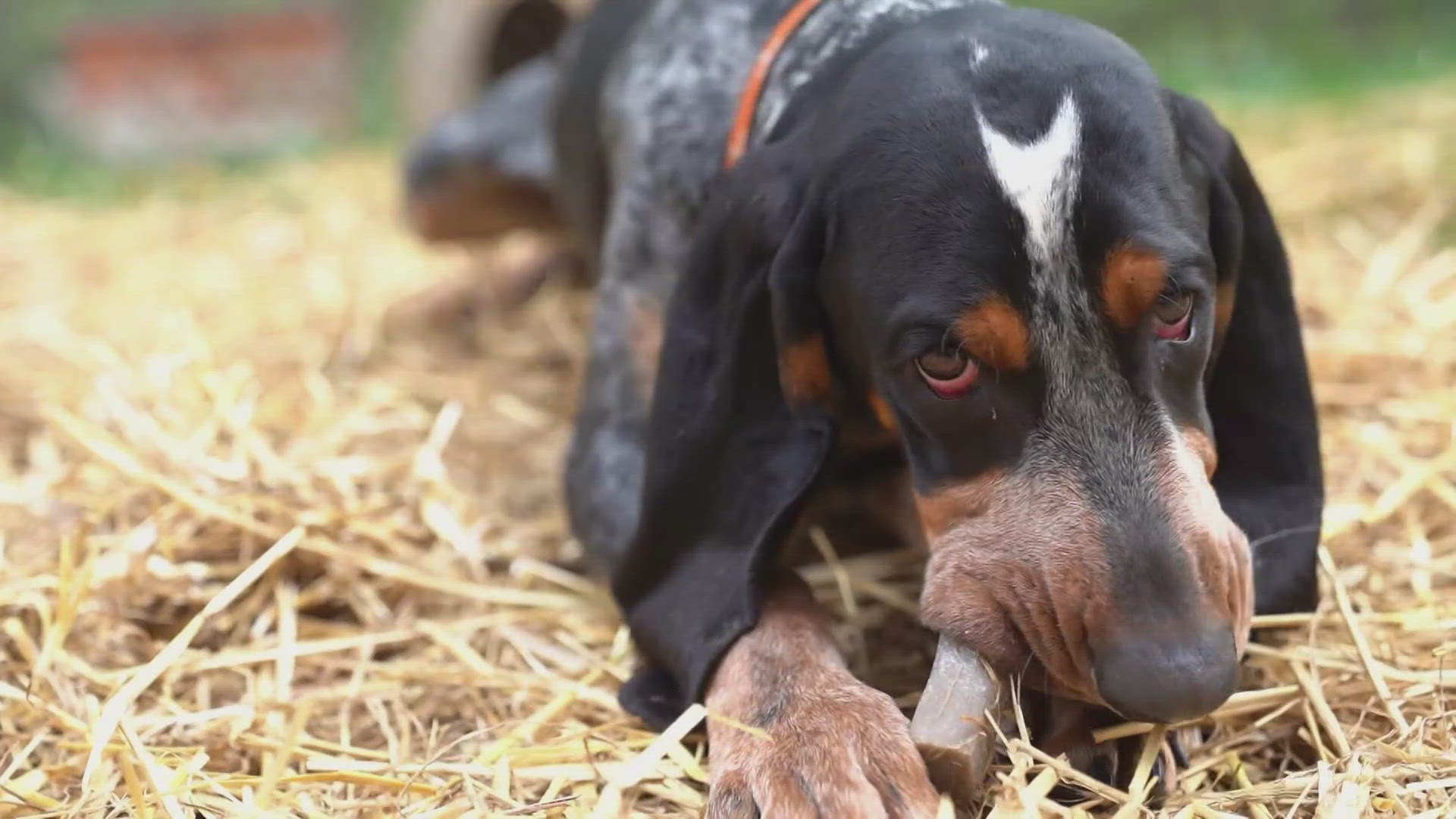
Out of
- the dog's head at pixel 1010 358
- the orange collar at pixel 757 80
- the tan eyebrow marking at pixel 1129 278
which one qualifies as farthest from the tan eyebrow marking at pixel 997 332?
the orange collar at pixel 757 80

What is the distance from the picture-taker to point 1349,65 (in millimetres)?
7945

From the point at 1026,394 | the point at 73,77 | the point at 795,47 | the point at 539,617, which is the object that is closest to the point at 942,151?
the point at 1026,394

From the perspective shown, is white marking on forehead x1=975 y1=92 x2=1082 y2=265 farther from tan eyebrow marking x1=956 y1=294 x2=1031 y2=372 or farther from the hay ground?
the hay ground

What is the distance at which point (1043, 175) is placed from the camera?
80.1 inches

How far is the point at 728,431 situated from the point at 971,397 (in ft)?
1.52

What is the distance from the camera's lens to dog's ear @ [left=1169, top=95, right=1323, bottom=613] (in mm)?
2348

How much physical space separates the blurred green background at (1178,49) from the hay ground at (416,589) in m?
2.75

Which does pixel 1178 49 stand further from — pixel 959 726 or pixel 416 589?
pixel 959 726

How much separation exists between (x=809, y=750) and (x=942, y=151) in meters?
0.89

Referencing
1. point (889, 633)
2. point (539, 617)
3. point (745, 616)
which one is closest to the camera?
point (745, 616)

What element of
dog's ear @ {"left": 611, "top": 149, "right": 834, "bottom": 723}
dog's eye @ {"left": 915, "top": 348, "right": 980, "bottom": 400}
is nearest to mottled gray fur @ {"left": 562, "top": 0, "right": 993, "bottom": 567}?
dog's ear @ {"left": 611, "top": 149, "right": 834, "bottom": 723}

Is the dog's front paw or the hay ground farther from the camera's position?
the hay ground

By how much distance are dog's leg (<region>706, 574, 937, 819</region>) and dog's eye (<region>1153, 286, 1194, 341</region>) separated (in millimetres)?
677

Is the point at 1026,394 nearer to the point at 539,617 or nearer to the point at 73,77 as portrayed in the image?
the point at 539,617
